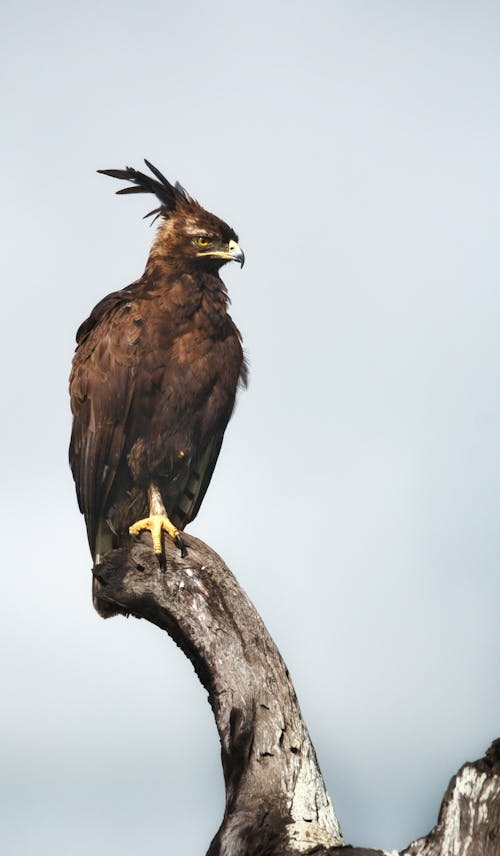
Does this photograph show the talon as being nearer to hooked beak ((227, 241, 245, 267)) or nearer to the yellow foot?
the yellow foot

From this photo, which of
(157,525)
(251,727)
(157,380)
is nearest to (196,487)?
(157,380)

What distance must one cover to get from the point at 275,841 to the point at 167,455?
3.56m

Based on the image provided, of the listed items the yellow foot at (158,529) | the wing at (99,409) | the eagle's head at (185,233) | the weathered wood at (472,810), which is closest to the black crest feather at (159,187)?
the eagle's head at (185,233)

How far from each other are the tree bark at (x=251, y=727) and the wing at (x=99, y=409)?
1673mm

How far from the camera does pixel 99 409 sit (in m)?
8.29

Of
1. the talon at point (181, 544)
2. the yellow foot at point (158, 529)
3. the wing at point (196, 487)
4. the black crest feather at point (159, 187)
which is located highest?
the black crest feather at point (159, 187)

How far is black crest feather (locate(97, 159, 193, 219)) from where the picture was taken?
8875 mm

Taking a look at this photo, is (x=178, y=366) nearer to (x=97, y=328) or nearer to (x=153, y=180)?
(x=97, y=328)

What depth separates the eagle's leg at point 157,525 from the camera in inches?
271

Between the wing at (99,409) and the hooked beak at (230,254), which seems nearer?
the wing at (99,409)

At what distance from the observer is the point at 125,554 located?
259 inches

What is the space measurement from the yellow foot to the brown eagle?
0.43 meters

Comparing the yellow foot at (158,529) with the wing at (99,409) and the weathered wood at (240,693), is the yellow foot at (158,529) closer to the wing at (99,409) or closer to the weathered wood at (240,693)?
the weathered wood at (240,693)

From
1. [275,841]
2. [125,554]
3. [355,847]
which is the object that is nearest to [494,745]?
[355,847]
